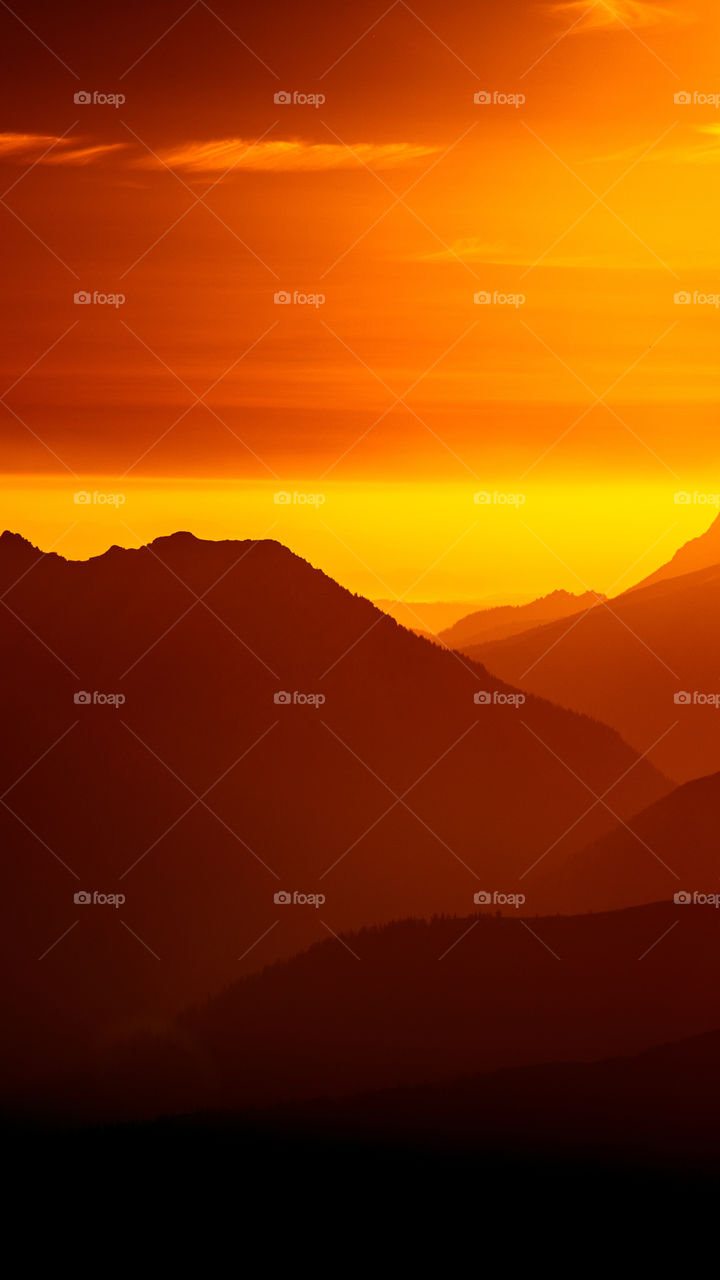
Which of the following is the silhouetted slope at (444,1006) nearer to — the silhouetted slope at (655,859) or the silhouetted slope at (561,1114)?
the silhouetted slope at (561,1114)

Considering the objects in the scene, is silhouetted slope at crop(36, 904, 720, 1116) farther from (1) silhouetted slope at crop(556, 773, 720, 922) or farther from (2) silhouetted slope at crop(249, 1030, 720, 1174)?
(1) silhouetted slope at crop(556, 773, 720, 922)

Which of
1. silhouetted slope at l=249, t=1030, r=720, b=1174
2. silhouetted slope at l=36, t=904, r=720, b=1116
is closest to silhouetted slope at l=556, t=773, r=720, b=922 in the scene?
silhouetted slope at l=36, t=904, r=720, b=1116

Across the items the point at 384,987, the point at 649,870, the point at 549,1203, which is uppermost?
the point at 649,870

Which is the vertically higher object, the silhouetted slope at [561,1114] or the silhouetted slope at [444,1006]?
the silhouetted slope at [444,1006]

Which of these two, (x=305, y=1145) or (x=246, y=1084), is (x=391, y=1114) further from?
(x=246, y=1084)

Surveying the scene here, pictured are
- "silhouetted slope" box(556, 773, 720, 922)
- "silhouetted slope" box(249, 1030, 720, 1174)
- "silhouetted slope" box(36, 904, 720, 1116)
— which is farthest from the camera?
"silhouetted slope" box(556, 773, 720, 922)

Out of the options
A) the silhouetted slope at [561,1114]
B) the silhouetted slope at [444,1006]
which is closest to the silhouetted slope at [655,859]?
the silhouetted slope at [444,1006]

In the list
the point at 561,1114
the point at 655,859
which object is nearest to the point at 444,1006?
the point at 561,1114

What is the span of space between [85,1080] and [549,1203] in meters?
108

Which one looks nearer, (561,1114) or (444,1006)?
(561,1114)

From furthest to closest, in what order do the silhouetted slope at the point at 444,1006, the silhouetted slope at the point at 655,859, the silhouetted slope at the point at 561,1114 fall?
1. the silhouetted slope at the point at 655,859
2. the silhouetted slope at the point at 444,1006
3. the silhouetted slope at the point at 561,1114

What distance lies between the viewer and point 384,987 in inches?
4063

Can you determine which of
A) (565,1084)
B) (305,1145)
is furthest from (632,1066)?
(305,1145)

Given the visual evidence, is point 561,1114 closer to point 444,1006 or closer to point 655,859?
point 444,1006
